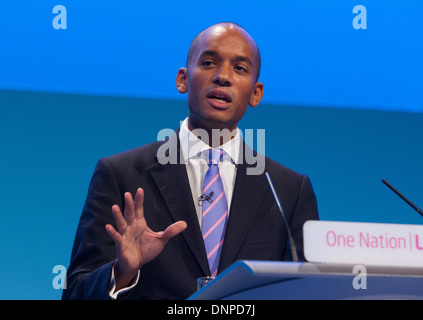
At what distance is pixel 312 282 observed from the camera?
105cm

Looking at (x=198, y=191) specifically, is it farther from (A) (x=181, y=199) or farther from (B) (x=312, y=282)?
(B) (x=312, y=282)

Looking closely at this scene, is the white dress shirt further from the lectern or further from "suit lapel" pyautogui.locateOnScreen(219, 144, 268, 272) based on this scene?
the lectern

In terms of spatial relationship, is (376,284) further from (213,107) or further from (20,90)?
(20,90)

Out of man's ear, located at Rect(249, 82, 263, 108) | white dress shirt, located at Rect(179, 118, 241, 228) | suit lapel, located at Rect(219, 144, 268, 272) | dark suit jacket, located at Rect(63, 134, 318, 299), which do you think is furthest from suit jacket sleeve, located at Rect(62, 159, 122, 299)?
man's ear, located at Rect(249, 82, 263, 108)

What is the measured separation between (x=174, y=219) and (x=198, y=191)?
158mm

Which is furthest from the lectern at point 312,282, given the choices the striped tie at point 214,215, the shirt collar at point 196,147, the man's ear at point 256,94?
the man's ear at point 256,94

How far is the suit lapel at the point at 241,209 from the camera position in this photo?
188cm

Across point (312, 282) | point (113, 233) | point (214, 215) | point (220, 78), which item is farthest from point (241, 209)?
point (312, 282)

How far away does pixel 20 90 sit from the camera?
101 inches

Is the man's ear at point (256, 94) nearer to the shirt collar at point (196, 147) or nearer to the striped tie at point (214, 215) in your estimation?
the shirt collar at point (196, 147)

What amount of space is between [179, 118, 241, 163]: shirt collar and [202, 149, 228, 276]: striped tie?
71mm

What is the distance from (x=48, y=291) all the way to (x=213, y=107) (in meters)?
1.10
